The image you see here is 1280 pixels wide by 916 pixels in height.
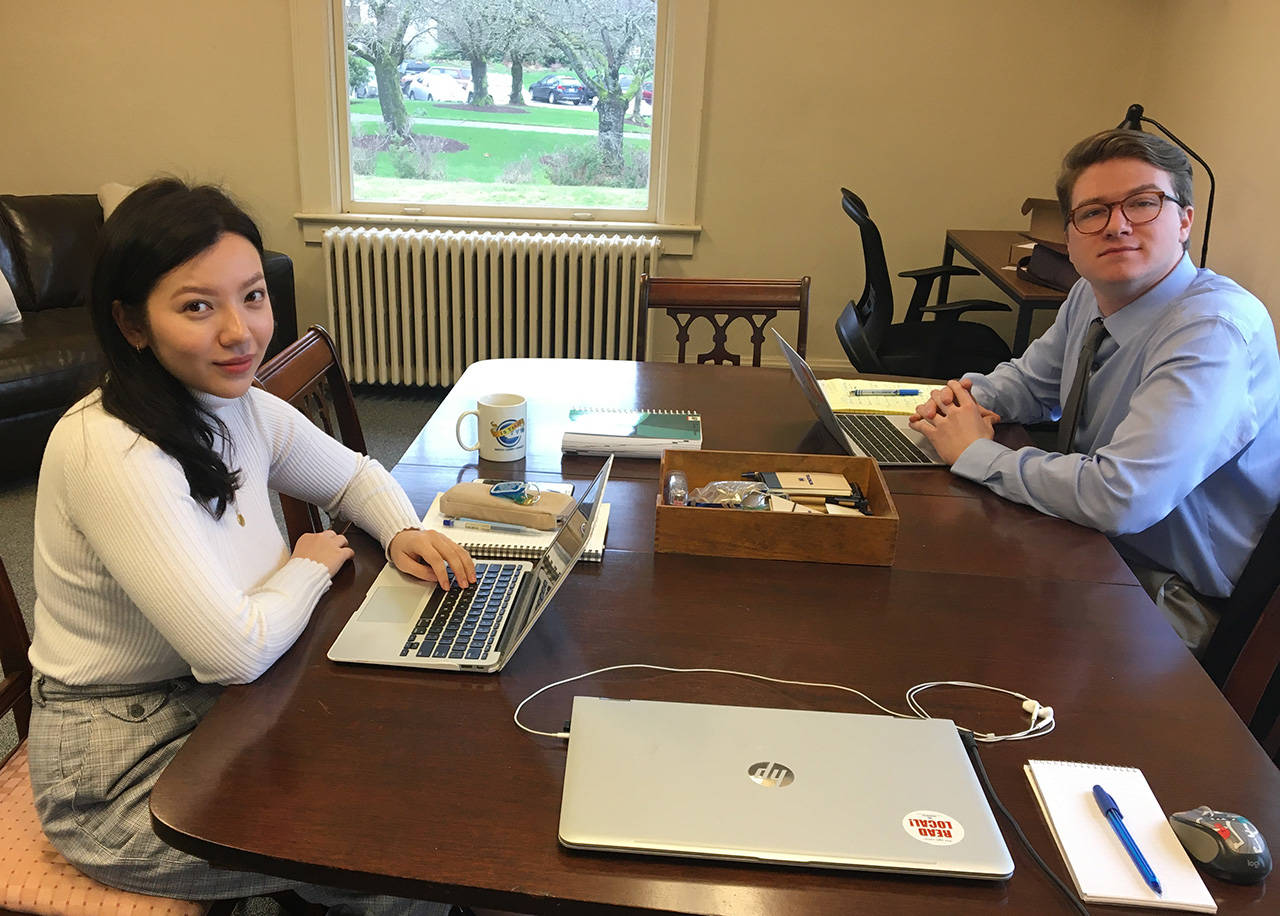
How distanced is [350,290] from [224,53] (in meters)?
1.00

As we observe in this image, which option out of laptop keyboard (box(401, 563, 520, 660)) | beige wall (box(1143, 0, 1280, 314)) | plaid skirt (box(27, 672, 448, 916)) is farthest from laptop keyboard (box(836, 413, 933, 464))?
beige wall (box(1143, 0, 1280, 314))

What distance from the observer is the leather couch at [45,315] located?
302 cm

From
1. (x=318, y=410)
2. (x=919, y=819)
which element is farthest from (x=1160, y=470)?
(x=318, y=410)

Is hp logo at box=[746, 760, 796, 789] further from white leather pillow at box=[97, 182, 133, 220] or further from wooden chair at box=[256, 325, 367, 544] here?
white leather pillow at box=[97, 182, 133, 220]

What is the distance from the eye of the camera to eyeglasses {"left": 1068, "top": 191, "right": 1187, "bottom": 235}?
160 centimetres

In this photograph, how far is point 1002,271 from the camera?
3197 millimetres

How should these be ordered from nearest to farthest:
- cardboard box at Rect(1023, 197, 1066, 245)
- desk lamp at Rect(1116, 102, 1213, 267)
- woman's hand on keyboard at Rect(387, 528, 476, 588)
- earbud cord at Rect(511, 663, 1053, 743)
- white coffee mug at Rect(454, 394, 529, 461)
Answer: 1. earbud cord at Rect(511, 663, 1053, 743)
2. woman's hand on keyboard at Rect(387, 528, 476, 588)
3. white coffee mug at Rect(454, 394, 529, 461)
4. desk lamp at Rect(1116, 102, 1213, 267)
5. cardboard box at Rect(1023, 197, 1066, 245)

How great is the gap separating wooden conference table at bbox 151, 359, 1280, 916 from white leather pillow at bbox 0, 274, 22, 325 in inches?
102

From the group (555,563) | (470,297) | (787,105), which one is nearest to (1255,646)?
(555,563)

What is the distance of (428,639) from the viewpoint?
108cm

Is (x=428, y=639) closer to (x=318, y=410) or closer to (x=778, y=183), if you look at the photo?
(x=318, y=410)

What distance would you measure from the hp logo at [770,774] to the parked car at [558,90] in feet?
11.5

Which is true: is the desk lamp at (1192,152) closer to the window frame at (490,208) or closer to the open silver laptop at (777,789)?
the window frame at (490,208)

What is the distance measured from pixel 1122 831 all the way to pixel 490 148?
12.0 feet
